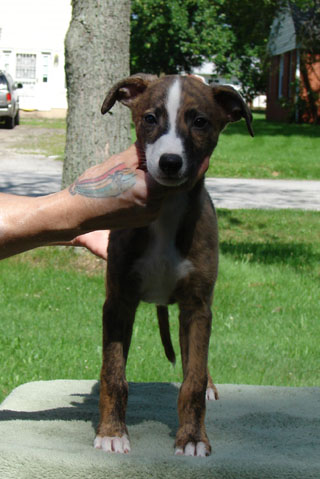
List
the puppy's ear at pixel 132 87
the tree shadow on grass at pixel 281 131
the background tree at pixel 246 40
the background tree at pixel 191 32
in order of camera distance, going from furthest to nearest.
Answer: the background tree at pixel 191 32 < the background tree at pixel 246 40 < the tree shadow on grass at pixel 281 131 < the puppy's ear at pixel 132 87

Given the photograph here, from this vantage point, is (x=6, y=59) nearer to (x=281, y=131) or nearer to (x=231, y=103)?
(x=281, y=131)

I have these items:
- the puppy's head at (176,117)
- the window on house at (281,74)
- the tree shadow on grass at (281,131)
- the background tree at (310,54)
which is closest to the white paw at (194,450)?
the puppy's head at (176,117)

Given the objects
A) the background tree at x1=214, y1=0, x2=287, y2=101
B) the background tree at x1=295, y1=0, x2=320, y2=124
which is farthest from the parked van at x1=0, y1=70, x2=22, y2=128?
the background tree at x1=295, y1=0, x2=320, y2=124

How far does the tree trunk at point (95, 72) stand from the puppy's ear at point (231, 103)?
3780 mm

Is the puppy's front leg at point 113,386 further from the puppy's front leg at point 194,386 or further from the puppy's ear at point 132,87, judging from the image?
the puppy's ear at point 132,87


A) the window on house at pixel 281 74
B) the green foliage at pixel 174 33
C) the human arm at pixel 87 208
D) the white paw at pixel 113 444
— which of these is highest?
the green foliage at pixel 174 33

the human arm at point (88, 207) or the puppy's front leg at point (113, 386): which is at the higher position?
the human arm at point (88, 207)

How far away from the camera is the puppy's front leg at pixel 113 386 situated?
2.84 m

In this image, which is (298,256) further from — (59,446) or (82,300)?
(59,446)

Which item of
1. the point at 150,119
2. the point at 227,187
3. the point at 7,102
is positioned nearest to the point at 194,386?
the point at 150,119

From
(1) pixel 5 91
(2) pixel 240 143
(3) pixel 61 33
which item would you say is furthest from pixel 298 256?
(3) pixel 61 33

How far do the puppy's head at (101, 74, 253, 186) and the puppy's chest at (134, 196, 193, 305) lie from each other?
0.34 m

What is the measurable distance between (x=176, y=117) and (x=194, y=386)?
108cm

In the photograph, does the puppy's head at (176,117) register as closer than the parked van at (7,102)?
Yes
